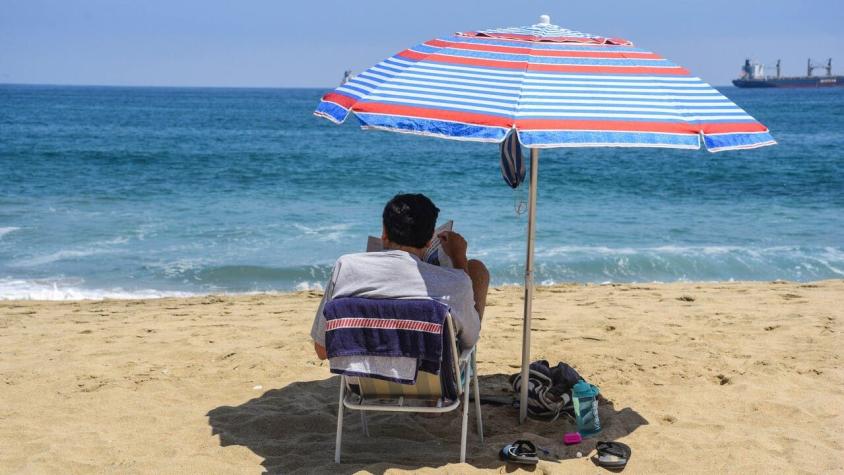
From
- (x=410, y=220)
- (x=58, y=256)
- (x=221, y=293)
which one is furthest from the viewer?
(x=58, y=256)

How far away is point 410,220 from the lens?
11.1 feet

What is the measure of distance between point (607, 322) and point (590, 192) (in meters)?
11.2

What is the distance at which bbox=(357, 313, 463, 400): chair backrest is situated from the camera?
11.2ft

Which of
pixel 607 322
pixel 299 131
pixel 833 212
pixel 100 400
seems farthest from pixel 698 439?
pixel 299 131

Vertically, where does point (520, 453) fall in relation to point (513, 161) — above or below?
below

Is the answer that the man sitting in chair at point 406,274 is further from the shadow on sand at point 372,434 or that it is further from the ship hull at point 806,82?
the ship hull at point 806,82

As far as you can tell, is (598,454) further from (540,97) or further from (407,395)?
(540,97)

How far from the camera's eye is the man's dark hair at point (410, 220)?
133 inches

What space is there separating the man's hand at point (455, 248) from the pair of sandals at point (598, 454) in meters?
0.84

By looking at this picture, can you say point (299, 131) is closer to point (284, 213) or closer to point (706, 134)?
point (284, 213)

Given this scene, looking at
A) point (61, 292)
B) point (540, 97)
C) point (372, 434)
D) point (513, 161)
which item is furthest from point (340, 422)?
point (61, 292)

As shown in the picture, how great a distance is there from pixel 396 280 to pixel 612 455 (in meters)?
1.26

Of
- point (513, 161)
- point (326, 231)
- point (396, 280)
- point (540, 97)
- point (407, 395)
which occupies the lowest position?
point (326, 231)

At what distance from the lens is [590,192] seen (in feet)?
55.8
